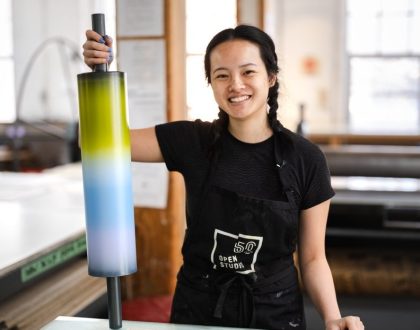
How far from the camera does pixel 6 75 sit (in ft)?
28.5

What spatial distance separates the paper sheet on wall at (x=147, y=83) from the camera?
2.86 metres

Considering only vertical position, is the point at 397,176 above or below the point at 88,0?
Answer: below

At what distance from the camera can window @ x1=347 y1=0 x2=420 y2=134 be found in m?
9.05

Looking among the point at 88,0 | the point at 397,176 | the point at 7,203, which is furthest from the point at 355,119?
the point at 7,203

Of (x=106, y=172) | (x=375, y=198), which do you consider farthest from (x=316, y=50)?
(x=106, y=172)

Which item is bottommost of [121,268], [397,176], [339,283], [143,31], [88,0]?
[339,283]

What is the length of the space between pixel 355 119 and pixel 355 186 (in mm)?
6140

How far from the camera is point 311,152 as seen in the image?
1469mm

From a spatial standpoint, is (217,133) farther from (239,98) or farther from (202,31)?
(202,31)

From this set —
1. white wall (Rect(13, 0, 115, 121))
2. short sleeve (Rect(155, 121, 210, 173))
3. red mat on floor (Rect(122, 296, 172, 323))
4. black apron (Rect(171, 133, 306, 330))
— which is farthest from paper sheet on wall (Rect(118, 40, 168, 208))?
white wall (Rect(13, 0, 115, 121))

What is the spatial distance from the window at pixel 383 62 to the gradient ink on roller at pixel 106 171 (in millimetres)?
8460

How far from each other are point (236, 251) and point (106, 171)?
2.02 ft

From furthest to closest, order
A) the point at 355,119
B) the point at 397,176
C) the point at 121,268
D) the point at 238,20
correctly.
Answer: the point at 355,119, the point at 238,20, the point at 397,176, the point at 121,268

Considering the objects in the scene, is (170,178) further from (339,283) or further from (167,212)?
(339,283)
